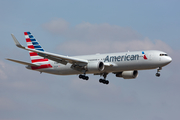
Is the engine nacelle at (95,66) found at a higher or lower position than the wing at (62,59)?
lower

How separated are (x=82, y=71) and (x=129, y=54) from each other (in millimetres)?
9119

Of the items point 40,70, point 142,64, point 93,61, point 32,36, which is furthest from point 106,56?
point 32,36

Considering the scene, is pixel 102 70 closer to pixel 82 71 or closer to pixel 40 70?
pixel 82 71

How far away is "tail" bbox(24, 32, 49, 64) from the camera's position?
72.8 metres

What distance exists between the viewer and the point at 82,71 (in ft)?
220

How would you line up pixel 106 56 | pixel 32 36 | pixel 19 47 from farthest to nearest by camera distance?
pixel 32 36 < pixel 106 56 < pixel 19 47

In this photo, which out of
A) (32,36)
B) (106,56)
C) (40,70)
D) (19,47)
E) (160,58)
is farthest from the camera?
(32,36)

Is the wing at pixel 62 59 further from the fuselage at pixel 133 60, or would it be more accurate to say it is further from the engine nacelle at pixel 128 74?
the engine nacelle at pixel 128 74

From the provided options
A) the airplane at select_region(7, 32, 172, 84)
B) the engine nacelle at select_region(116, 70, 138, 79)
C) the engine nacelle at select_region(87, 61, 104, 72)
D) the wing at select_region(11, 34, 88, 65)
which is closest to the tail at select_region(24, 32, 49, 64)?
the airplane at select_region(7, 32, 172, 84)

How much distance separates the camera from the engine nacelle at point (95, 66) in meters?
64.8

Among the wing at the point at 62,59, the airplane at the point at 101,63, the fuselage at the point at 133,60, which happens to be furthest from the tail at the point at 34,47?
the fuselage at the point at 133,60

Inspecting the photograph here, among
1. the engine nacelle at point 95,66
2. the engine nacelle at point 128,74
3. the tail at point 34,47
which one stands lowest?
the engine nacelle at point 95,66

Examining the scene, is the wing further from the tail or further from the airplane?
the tail

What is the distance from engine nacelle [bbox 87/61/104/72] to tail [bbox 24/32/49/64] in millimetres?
10336
